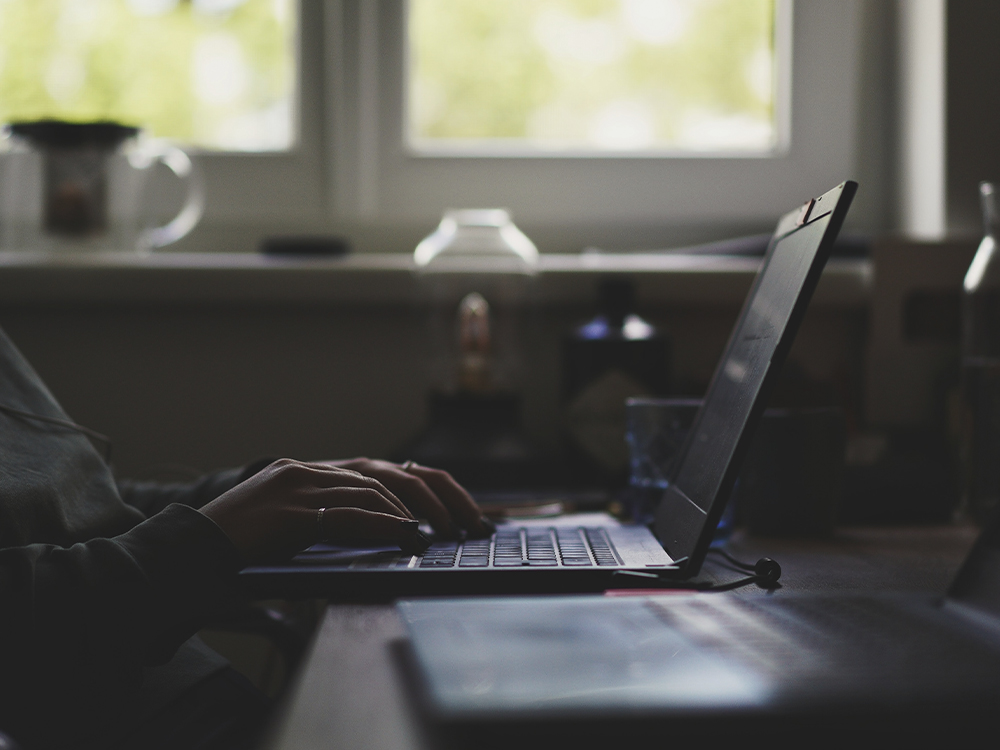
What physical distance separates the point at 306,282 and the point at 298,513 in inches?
27.6

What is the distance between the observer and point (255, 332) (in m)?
1.32

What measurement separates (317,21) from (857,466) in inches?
41.8

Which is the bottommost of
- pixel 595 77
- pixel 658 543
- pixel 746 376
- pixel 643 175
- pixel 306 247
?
pixel 658 543

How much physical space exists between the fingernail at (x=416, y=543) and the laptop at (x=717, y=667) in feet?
0.40

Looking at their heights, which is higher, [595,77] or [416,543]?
[595,77]

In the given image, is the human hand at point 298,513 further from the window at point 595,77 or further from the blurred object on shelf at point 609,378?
the window at point 595,77

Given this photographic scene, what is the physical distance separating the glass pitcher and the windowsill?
1.8 inches

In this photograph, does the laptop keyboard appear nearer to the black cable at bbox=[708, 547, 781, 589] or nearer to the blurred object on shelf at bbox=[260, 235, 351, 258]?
the black cable at bbox=[708, 547, 781, 589]

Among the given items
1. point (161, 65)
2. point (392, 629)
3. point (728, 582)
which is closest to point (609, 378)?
point (728, 582)

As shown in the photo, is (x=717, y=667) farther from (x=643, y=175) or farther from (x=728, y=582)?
(x=643, y=175)

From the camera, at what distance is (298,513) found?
62cm

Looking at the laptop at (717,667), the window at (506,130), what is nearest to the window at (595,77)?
the window at (506,130)

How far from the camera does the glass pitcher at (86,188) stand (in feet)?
4.10

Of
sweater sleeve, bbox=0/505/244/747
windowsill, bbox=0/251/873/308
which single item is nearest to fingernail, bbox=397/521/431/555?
sweater sleeve, bbox=0/505/244/747
